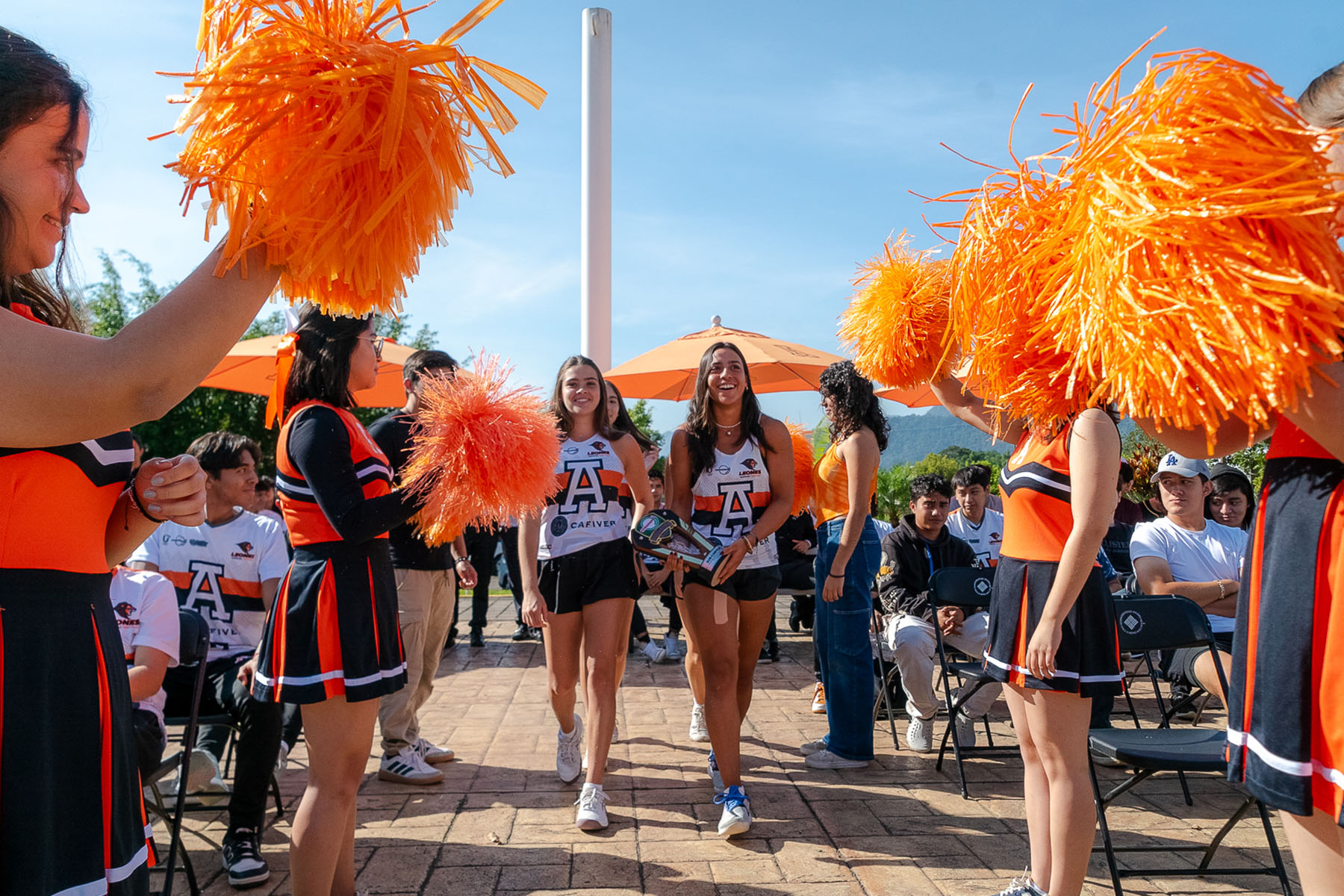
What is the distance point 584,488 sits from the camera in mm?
4496

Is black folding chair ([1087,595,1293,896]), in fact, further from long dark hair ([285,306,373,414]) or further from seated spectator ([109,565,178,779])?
seated spectator ([109,565,178,779])

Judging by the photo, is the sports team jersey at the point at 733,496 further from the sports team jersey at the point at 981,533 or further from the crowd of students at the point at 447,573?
the sports team jersey at the point at 981,533

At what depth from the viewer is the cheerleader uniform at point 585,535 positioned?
169 inches

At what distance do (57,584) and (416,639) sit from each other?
3914 mm

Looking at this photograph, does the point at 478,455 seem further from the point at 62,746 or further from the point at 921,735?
the point at 921,735

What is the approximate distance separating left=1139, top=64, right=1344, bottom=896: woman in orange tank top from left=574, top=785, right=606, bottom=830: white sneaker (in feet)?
9.57

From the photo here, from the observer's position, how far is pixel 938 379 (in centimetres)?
313

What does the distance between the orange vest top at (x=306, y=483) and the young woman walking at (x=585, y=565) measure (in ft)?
4.52

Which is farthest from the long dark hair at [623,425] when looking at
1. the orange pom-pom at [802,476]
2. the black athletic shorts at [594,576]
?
the orange pom-pom at [802,476]

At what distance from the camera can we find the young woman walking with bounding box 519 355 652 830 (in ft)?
13.7

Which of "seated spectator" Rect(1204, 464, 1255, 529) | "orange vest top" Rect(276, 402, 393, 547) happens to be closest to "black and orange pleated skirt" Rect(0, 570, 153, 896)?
"orange vest top" Rect(276, 402, 393, 547)

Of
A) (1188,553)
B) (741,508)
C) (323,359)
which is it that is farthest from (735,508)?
(1188,553)

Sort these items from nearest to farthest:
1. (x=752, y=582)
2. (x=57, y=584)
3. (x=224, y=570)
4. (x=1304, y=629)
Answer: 1. (x=57, y=584)
2. (x=1304, y=629)
3. (x=752, y=582)
4. (x=224, y=570)

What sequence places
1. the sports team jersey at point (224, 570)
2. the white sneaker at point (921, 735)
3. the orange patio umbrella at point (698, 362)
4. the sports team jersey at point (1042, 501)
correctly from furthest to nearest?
1. the orange patio umbrella at point (698, 362)
2. the white sneaker at point (921, 735)
3. the sports team jersey at point (224, 570)
4. the sports team jersey at point (1042, 501)
